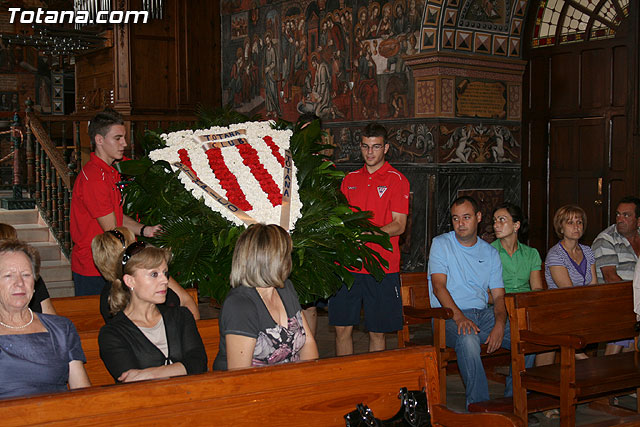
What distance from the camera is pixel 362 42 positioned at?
1149 cm

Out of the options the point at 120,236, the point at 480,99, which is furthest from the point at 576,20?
the point at 120,236

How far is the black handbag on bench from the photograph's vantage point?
2.92 meters

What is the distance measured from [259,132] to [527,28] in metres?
7.38

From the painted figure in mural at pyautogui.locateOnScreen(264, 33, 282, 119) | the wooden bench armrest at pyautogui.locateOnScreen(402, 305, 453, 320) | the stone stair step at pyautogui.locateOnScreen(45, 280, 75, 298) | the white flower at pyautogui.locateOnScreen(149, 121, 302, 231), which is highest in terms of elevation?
Result: the painted figure in mural at pyautogui.locateOnScreen(264, 33, 282, 119)

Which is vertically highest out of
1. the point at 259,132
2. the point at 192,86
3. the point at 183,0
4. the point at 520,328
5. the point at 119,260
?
the point at 183,0

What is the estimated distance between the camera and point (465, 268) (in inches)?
211

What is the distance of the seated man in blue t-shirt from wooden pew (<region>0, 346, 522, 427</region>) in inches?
76.9

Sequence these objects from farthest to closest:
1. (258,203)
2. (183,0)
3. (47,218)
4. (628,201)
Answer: (183,0) < (47,218) < (628,201) < (258,203)

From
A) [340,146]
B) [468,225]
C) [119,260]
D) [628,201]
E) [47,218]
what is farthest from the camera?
[340,146]

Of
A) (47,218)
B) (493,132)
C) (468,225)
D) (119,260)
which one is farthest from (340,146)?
(119,260)

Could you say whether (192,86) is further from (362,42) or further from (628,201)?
(628,201)

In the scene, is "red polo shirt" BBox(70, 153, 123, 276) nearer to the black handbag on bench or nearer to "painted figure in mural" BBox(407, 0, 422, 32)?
the black handbag on bench

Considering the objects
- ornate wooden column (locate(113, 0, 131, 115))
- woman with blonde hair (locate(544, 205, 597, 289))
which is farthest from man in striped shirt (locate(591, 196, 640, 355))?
ornate wooden column (locate(113, 0, 131, 115))

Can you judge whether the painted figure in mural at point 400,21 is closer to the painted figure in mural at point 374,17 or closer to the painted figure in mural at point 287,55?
the painted figure in mural at point 374,17
